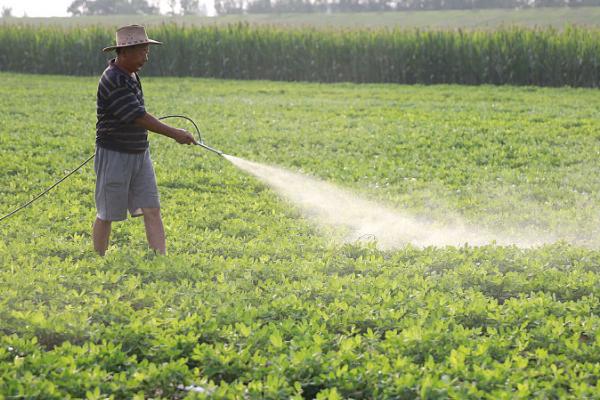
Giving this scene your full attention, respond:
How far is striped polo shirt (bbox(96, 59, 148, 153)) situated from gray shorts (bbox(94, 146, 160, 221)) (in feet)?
0.26

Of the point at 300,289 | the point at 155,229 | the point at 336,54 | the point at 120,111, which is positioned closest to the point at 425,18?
the point at 336,54

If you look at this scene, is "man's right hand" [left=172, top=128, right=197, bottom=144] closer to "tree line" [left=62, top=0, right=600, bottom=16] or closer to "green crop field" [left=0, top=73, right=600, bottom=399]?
"green crop field" [left=0, top=73, right=600, bottom=399]

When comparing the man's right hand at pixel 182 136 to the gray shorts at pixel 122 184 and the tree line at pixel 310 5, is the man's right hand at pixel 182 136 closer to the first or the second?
the gray shorts at pixel 122 184

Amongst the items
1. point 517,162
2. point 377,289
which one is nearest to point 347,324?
point 377,289

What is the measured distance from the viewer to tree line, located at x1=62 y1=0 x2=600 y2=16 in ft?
231

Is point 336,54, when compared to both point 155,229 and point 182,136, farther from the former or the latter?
point 182,136

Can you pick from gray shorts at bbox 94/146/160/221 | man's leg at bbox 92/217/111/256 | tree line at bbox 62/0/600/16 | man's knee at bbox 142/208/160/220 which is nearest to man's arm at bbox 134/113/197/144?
gray shorts at bbox 94/146/160/221

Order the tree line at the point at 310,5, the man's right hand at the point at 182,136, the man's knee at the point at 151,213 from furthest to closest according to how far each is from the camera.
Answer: the tree line at the point at 310,5 → the man's knee at the point at 151,213 → the man's right hand at the point at 182,136

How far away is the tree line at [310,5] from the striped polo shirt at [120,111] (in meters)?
63.1

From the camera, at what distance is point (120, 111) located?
20.0 feet

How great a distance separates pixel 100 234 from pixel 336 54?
831 inches

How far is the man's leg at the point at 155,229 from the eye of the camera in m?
6.49

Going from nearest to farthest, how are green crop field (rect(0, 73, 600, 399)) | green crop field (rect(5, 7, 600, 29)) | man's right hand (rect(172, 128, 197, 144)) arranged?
green crop field (rect(0, 73, 600, 399)), man's right hand (rect(172, 128, 197, 144)), green crop field (rect(5, 7, 600, 29))

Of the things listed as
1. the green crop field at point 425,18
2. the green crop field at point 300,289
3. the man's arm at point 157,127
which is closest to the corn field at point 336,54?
the green crop field at point 300,289
